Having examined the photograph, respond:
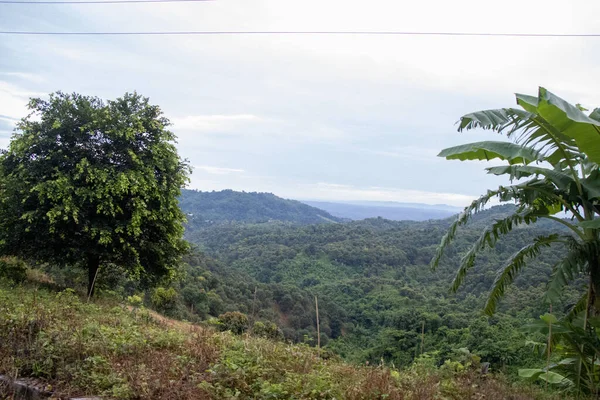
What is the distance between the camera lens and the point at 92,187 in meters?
9.66

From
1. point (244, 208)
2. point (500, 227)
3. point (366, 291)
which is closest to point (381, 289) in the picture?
point (366, 291)

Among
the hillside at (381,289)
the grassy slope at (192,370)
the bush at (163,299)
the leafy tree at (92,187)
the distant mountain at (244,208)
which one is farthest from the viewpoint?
the distant mountain at (244,208)

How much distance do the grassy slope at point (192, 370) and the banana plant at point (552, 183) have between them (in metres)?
1.95

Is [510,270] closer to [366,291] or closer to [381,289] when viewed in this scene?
[381,289]

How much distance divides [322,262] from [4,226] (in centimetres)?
3886

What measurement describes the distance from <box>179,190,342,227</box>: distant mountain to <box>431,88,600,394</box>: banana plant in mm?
90298

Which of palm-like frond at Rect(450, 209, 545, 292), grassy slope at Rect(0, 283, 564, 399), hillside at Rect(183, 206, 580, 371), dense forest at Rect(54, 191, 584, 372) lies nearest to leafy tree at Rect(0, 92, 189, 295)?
dense forest at Rect(54, 191, 584, 372)

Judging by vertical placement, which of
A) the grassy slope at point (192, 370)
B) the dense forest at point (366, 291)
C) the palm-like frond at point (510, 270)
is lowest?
the dense forest at point (366, 291)


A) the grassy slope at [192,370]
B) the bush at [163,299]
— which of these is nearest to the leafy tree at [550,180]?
the grassy slope at [192,370]

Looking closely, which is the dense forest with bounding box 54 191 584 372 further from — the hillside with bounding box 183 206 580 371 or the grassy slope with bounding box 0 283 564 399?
the grassy slope with bounding box 0 283 564 399

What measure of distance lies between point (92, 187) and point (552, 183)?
9.06 m

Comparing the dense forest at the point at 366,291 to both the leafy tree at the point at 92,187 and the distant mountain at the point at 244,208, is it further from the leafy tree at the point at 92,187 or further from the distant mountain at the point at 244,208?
the distant mountain at the point at 244,208

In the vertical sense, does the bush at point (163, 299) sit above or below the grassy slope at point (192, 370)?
below

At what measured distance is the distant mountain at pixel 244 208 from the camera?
342 feet
